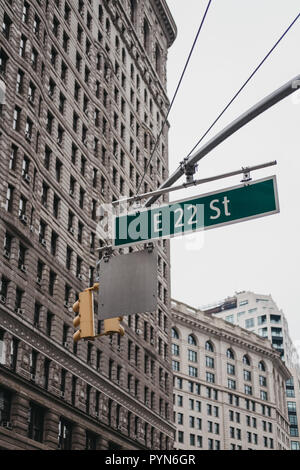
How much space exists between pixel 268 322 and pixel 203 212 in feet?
513

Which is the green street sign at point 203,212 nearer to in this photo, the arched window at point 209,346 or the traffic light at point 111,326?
the traffic light at point 111,326

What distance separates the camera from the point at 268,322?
16338 centimetres

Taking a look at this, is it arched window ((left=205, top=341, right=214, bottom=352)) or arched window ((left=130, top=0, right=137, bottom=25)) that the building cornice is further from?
arched window ((left=205, top=341, right=214, bottom=352))

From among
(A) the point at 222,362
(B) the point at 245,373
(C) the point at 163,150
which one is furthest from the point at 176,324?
(C) the point at 163,150

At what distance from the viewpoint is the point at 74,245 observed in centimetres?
5272

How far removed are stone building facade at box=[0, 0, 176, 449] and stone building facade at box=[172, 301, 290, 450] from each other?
29.5 metres

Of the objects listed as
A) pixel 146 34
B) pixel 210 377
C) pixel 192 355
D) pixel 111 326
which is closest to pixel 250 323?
pixel 210 377

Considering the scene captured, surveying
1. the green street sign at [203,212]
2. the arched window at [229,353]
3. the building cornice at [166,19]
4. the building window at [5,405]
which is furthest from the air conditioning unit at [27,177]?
the arched window at [229,353]

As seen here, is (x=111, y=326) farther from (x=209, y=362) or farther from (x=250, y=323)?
(x=250, y=323)

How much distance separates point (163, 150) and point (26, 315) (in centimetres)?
4432

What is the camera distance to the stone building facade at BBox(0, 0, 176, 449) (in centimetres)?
4322

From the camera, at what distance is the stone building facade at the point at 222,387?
98.7 meters

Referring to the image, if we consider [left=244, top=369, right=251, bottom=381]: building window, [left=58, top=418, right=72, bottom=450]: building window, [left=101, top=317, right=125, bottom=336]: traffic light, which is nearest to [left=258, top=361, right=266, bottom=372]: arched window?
[left=244, top=369, right=251, bottom=381]: building window
